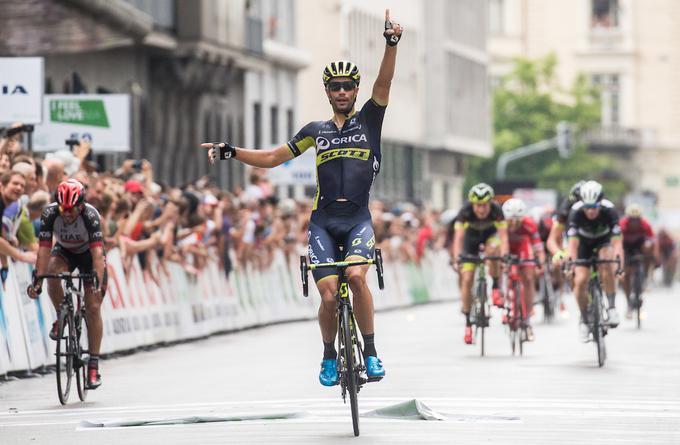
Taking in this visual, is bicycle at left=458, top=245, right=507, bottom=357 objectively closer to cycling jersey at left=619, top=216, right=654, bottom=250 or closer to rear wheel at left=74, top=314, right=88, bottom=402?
rear wheel at left=74, top=314, right=88, bottom=402

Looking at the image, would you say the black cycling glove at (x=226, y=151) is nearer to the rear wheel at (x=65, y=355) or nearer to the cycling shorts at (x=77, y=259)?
the rear wheel at (x=65, y=355)

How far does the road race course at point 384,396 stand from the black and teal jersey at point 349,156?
1553 millimetres

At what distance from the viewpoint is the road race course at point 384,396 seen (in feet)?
46.8

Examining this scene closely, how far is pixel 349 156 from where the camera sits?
586 inches

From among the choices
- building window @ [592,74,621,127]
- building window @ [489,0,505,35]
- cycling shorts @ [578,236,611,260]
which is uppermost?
building window @ [489,0,505,35]

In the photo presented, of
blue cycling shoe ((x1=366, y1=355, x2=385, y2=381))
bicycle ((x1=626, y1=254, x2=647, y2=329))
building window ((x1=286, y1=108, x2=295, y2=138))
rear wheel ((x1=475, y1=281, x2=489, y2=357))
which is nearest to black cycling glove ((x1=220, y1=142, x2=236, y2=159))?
blue cycling shoe ((x1=366, y1=355, x2=385, y2=381))

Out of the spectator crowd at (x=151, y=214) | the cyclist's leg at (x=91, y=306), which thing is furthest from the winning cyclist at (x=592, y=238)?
the cyclist's leg at (x=91, y=306)

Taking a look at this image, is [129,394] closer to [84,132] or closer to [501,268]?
[501,268]

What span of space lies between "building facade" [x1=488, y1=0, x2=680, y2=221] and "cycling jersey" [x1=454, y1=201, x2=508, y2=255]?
301 ft

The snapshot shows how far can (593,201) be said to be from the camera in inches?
875

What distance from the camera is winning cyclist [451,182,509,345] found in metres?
24.1

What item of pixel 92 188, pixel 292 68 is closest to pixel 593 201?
pixel 92 188

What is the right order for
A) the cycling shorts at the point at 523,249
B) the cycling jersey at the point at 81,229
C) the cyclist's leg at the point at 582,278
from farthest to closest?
the cycling shorts at the point at 523,249 → the cyclist's leg at the point at 582,278 → the cycling jersey at the point at 81,229

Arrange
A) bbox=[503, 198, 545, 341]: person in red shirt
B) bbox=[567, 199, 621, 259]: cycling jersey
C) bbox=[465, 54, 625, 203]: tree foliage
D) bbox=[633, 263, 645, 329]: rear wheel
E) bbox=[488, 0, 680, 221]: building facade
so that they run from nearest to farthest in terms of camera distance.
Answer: bbox=[567, 199, 621, 259]: cycling jersey → bbox=[503, 198, 545, 341]: person in red shirt → bbox=[633, 263, 645, 329]: rear wheel → bbox=[465, 54, 625, 203]: tree foliage → bbox=[488, 0, 680, 221]: building facade
